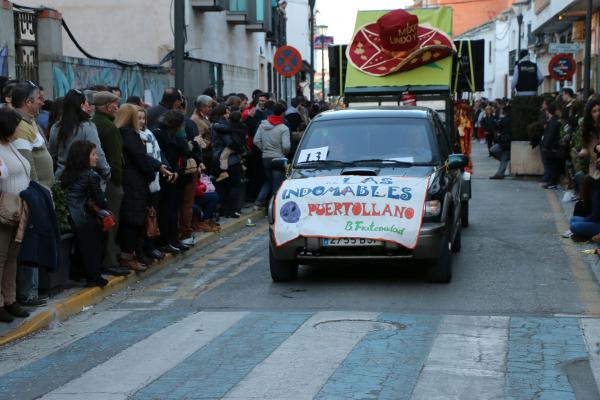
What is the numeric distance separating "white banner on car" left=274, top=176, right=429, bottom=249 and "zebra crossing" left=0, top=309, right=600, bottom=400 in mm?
1252

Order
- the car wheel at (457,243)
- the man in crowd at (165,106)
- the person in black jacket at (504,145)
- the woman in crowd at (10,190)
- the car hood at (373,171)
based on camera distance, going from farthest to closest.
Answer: the person in black jacket at (504,145), the man in crowd at (165,106), the car wheel at (457,243), the car hood at (373,171), the woman in crowd at (10,190)

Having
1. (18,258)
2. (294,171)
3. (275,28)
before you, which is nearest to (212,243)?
(294,171)

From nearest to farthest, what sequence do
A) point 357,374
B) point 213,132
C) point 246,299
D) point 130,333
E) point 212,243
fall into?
point 357,374 → point 130,333 → point 246,299 → point 212,243 → point 213,132

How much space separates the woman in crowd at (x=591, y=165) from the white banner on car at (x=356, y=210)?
134 inches

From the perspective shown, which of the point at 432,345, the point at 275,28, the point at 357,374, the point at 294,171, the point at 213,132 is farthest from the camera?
the point at 275,28

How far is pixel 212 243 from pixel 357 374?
775 cm

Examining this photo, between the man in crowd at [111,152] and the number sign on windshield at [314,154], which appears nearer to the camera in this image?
the man in crowd at [111,152]

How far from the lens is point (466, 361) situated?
720cm

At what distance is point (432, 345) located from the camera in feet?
25.3

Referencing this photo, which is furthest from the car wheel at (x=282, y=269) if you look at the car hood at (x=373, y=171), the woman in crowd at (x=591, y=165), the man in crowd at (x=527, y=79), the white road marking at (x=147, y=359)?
the man in crowd at (x=527, y=79)

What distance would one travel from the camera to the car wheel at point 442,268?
1034 cm

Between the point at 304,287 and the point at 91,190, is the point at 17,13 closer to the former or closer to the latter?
the point at 91,190

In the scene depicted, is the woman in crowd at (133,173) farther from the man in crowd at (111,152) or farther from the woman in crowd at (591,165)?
the woman in crowd at (591,165)

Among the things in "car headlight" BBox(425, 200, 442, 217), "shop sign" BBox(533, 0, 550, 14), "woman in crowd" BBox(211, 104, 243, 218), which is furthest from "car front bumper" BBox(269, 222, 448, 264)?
"shop sign" BBox(533, 0, 550, 14)
